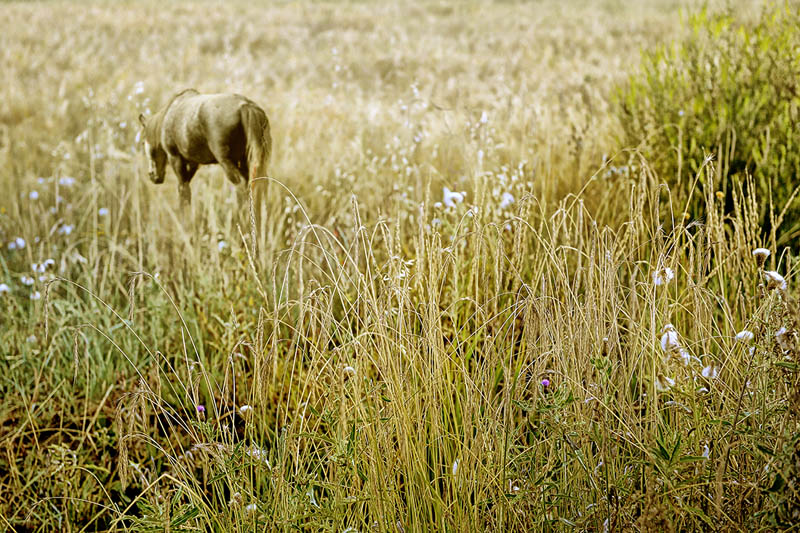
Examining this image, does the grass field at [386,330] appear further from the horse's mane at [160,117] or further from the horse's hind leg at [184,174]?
the horse's mane at [160,117]

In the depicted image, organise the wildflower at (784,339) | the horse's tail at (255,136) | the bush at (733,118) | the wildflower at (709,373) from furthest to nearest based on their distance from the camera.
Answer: the bush at (733,118) < the horse's tail at (255,136) < the wildflower at (709,373) < the wildflower at (784,339)

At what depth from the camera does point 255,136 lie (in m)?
2.57

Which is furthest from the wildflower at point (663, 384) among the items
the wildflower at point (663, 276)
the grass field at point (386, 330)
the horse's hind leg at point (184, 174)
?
the horse's hind leg at point (184, 174)

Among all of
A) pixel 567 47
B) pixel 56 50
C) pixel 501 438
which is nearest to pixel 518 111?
pixel 501 438

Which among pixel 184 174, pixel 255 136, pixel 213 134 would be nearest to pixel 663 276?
pixel 255 136

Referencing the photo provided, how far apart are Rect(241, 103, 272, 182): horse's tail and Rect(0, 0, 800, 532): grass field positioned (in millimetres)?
357

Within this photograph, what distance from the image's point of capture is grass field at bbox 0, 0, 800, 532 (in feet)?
5.37

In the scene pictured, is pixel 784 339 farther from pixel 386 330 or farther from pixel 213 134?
pixel 213 134

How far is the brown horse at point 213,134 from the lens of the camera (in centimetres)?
255

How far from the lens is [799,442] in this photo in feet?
4.44

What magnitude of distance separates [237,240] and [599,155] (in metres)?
1.92

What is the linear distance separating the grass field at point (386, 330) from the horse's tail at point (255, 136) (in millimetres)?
357

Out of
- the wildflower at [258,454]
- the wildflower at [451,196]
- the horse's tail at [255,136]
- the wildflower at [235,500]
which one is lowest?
the wildflower at [235,500]

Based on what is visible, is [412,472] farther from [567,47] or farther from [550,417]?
[567,47]
